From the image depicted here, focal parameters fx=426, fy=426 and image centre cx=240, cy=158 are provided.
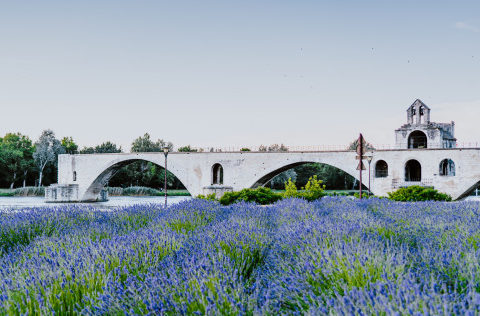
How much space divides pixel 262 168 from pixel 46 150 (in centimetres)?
3004

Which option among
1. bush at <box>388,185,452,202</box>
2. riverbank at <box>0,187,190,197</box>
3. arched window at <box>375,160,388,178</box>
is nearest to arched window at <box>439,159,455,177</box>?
arched window at <box>375,160,388,178</box>

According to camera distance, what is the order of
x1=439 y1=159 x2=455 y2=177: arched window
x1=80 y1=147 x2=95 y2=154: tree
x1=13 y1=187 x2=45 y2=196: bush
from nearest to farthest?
x1=439 y1=159 x2=455 y2=177: arched window, x1=13 y1=187 x2=45 y2=196: bush, x1=80 y1=147 x2=95 y2=154: tree

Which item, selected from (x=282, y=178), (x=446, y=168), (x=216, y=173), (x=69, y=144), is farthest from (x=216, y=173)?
(x=69, y=144)

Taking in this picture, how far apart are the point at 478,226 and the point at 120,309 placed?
3.89 meters

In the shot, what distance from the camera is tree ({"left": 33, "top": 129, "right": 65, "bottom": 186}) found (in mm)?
47969

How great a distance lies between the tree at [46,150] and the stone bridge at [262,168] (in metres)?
11.9

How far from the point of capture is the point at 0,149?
162ft

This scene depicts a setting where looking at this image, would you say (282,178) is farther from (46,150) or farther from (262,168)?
(46,150)

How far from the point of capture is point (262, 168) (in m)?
29.9

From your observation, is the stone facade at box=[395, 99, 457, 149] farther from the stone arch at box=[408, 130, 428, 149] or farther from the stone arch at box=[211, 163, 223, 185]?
the stone arch at box=[211, 163, 223, 185]

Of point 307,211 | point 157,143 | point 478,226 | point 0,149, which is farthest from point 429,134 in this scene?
point 0,149

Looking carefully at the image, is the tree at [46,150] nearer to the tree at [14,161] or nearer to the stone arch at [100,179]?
the tree at [14,161]

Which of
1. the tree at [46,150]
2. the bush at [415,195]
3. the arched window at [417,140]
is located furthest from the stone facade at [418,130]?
the tree at [46,150]

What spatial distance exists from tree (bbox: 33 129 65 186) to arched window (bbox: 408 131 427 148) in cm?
3804
